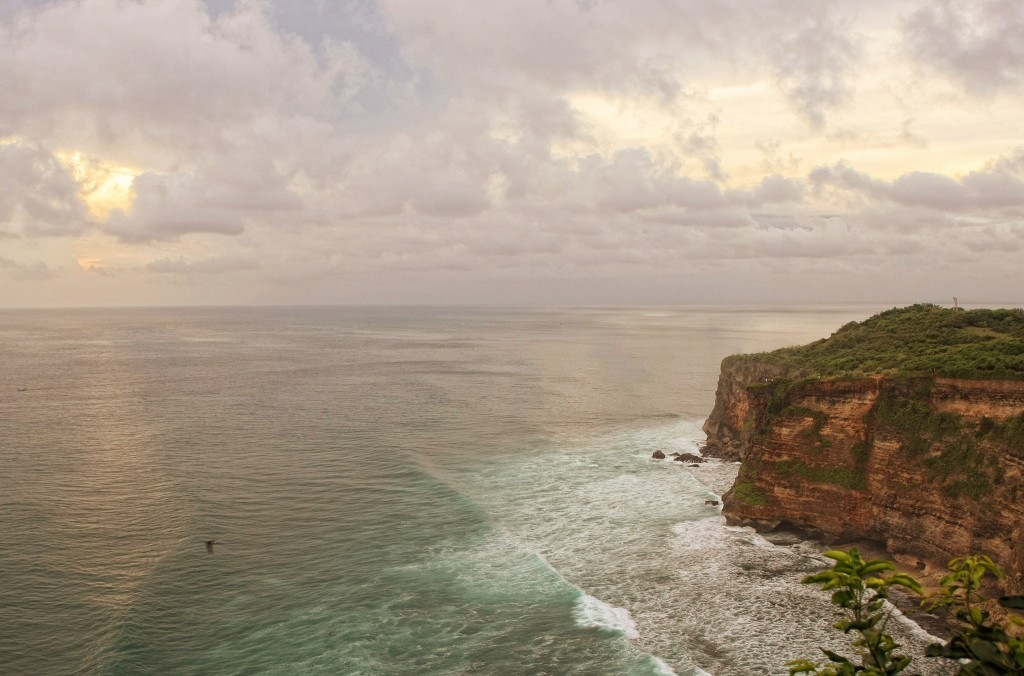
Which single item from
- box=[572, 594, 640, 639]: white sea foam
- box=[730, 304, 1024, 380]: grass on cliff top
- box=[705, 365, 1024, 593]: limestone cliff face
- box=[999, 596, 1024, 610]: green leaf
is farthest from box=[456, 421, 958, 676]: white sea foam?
box=[999, 596, 1024, 610]: green leaf

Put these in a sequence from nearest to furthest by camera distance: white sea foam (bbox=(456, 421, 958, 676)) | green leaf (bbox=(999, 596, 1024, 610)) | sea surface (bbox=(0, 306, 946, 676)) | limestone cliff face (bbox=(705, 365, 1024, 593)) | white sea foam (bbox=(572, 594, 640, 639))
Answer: green leaf (bbox=(999, 596, 1024, 610))
sea surface (bbox=(0, 306, 946, 676))
white sea foam (bbox=(456, 421, 958, 676))
white sea foam (bbox=(572, 594, 640, 639))
limestone cliff face (bbox=(705, 365, 1024, 593))

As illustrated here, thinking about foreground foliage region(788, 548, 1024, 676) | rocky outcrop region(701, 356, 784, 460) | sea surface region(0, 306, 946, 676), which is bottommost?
sea surface region(0, 306, 946, 676)

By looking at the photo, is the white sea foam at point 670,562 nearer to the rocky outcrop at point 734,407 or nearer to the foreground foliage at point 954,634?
the rocky outcrop at point 734,407

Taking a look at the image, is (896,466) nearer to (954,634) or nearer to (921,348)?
(921,348)

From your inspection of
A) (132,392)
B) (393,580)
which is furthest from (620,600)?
(132,392)

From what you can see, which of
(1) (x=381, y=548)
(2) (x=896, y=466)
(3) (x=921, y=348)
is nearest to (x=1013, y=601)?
(2) (x=896, y=466)

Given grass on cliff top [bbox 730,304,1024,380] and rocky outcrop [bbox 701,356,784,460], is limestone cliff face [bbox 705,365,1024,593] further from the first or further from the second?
rocky outcrop [bbox 701,356,784,460]

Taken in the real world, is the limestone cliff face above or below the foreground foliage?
below
